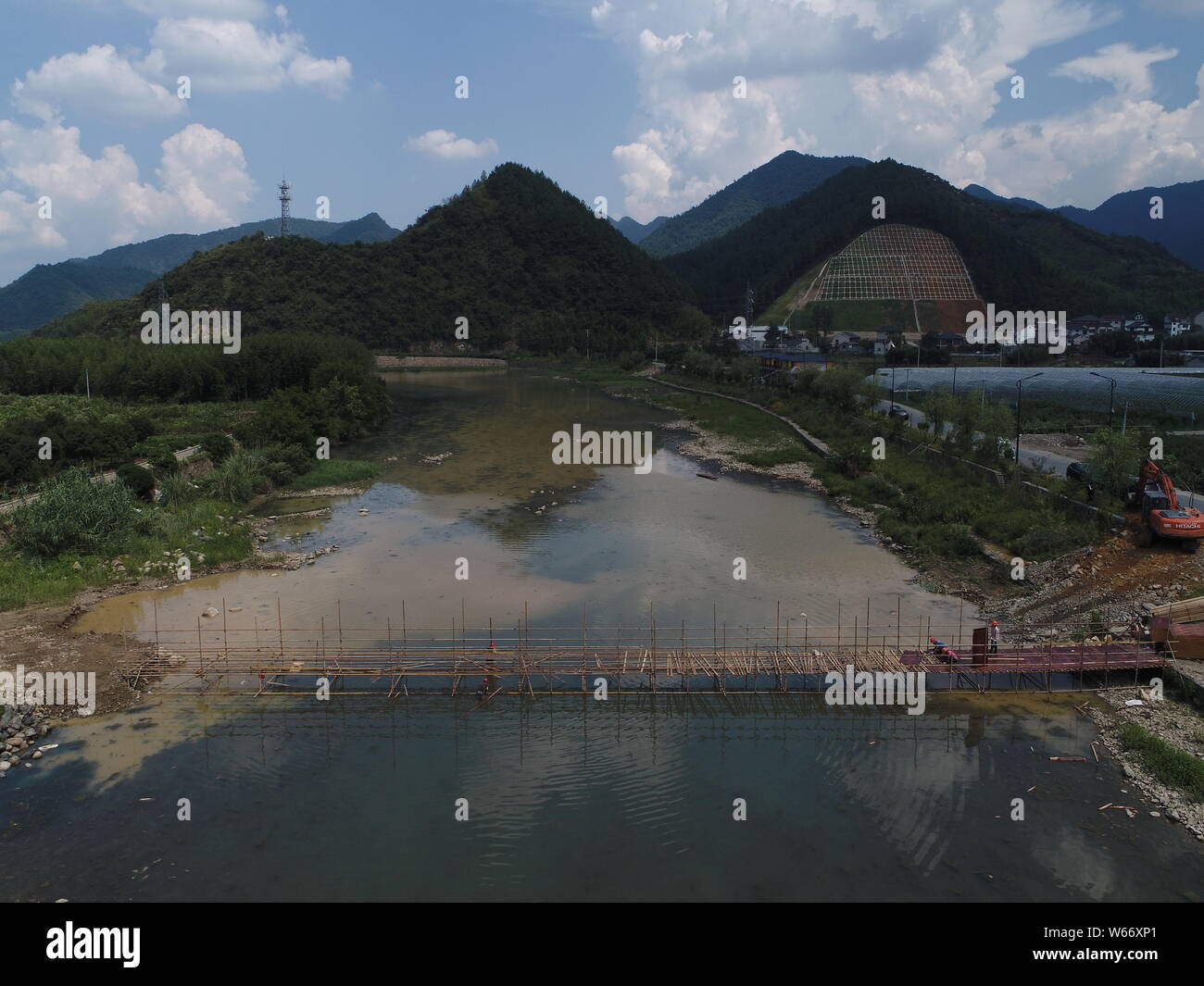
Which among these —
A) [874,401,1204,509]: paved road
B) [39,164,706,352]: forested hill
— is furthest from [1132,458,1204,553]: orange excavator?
[39,164,706,352]: forested hill

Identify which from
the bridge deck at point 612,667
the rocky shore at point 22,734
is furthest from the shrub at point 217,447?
the rocky shore at point 22,734

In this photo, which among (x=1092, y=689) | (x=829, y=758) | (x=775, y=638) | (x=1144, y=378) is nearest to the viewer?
(x=829, y=758)

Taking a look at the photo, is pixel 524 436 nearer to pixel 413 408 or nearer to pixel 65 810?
pixel 413 408

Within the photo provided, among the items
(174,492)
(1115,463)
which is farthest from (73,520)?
(1115,463)

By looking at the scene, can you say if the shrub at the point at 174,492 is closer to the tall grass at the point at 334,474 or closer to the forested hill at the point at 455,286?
the tall grass at the point at 334,474

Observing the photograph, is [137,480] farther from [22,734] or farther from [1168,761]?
[1168,761]
